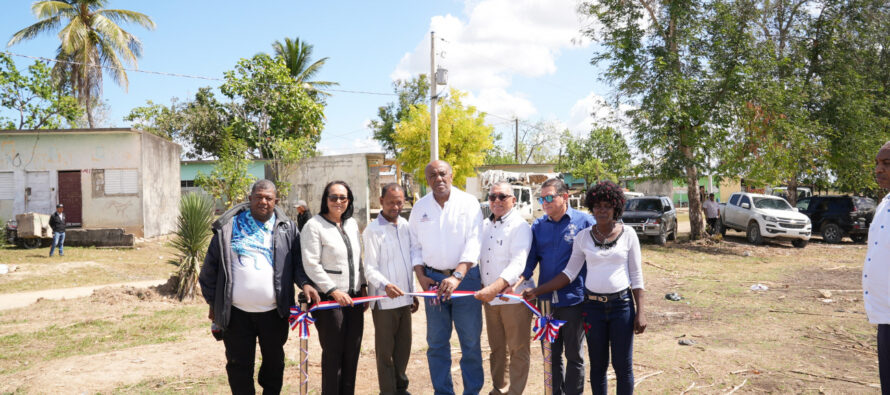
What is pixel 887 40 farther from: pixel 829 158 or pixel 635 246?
pixel 635 246

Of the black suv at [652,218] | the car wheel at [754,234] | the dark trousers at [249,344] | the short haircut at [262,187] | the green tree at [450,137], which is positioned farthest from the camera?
the green tree at [450,137]

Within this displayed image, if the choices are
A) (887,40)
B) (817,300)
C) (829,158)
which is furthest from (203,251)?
(887,40)

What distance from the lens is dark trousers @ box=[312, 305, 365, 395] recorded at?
4.16m

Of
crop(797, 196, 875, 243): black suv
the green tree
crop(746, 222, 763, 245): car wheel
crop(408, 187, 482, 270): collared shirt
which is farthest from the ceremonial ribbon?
the green tree

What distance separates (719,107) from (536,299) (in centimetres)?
1600

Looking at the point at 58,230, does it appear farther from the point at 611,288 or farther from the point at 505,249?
the point at 611,288

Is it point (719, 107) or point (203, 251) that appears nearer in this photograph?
point (203, 251)

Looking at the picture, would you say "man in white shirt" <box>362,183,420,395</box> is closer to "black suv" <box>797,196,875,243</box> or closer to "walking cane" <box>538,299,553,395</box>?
"walking cane" <box>538,299,553,395</box>

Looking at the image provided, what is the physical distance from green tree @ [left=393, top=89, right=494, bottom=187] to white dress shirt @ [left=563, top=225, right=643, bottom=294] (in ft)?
78.8

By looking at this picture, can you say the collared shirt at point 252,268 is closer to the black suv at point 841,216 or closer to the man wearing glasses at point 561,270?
the man wearing glasses at point 561,270

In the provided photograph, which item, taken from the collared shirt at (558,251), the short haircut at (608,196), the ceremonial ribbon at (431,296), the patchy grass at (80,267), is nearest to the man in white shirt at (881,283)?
the short haircut at (608,196)

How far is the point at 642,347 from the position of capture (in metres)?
6.36

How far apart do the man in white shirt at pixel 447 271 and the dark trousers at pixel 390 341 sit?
237mm

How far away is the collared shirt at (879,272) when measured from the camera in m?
3.09
